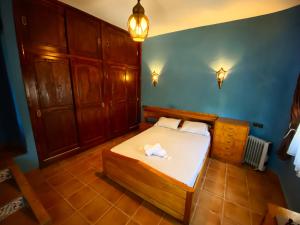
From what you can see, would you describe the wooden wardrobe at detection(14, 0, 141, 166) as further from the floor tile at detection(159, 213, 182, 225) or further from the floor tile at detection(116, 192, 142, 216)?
the floor tile at detection(159, 213, 182, 225)

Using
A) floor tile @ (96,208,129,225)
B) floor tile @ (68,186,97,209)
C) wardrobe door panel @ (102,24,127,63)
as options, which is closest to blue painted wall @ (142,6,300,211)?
wardrobe door panel @ (102,24,127,63)

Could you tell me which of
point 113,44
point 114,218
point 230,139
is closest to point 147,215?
point 114,218

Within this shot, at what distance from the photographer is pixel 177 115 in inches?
131

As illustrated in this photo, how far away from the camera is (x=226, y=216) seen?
1.57m

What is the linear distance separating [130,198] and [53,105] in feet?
6.45

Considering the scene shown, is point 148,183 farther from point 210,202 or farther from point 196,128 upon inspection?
point 196,128

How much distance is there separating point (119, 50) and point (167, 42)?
1207mm

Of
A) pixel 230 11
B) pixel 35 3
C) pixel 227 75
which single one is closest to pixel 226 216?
pixel 227 75

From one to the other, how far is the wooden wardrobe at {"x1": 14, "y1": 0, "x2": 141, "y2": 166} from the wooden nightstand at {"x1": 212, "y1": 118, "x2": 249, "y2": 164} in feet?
7.87

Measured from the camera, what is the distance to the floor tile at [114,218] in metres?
1.47

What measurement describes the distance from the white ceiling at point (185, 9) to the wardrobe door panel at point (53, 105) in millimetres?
1101

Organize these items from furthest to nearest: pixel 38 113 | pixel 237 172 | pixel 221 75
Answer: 1. pixel 221 75
2. pixel 237 172
3. pixel 38 113

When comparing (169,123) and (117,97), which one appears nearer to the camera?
(169,123)

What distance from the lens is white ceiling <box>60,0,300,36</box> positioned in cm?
196
